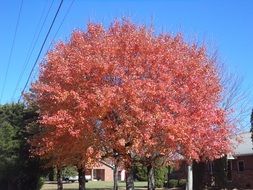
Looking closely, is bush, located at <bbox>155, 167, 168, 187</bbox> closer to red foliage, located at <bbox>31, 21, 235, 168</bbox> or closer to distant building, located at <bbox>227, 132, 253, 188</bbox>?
distant building, located at <bbox>227, 132, 253, 188</bbox>

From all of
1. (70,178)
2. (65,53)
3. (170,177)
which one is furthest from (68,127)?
(70,178)

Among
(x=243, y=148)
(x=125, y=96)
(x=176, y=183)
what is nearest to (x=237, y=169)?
(x=243, y=148)

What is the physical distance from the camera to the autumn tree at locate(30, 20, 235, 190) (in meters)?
25.0

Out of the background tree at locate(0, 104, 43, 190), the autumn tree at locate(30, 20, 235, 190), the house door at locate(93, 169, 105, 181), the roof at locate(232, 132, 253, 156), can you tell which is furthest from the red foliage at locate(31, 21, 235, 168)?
the house door at locate(93, 169, 105, 181)

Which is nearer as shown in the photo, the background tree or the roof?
the background tree

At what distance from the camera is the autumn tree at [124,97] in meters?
25.0

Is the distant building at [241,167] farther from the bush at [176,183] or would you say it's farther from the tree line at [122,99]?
the tree line at [122,99]

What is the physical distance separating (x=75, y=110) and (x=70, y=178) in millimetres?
78339

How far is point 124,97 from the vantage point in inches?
980

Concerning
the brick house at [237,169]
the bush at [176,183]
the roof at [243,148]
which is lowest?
the bush at [176,183]

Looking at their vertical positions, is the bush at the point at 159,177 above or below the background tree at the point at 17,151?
below

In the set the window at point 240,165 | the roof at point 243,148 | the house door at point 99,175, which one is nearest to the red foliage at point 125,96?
the roof at point 243,148

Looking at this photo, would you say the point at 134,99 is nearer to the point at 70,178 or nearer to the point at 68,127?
the point at 68,127

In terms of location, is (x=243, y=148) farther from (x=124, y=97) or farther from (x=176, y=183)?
(x=124, y=97)
